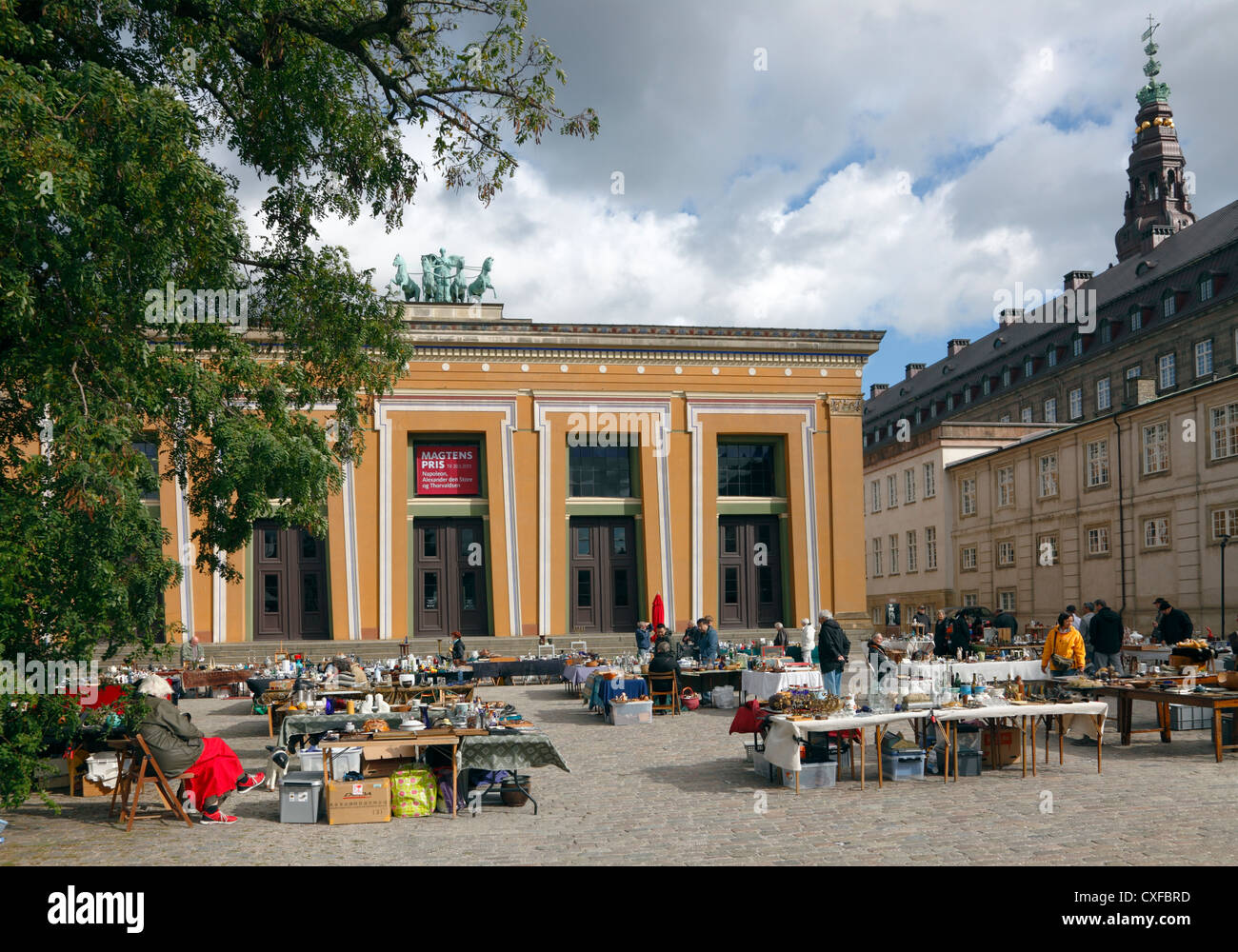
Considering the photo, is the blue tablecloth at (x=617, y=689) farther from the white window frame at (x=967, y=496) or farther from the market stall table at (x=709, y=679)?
the white window frame at (x=967, y=496)

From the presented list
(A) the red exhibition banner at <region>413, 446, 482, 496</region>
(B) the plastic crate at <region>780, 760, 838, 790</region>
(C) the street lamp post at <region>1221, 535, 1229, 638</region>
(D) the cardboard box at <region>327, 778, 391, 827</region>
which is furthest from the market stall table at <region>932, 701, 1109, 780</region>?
(A) the red exhibition banner at <region>413, 446, 482, 496</region>

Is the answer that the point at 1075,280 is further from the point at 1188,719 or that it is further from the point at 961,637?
the point at 1188,719

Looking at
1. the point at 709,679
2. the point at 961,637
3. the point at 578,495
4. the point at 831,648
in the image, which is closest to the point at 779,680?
the point at 831,648

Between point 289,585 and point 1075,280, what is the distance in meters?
52.3

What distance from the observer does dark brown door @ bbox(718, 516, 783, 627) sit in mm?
40281

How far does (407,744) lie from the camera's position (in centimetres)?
1137

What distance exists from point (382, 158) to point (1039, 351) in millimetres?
59559

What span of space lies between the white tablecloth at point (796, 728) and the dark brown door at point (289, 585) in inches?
1096

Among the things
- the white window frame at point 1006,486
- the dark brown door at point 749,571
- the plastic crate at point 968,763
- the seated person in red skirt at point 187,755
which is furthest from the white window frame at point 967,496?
the seated person in red skirt at point 187,755

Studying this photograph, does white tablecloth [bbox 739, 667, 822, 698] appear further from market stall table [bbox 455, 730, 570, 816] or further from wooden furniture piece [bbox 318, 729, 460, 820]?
wooden furniture piece [bbox 318, 729, 460, 820]

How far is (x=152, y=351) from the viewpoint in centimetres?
1098

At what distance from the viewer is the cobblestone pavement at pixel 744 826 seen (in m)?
9.18
